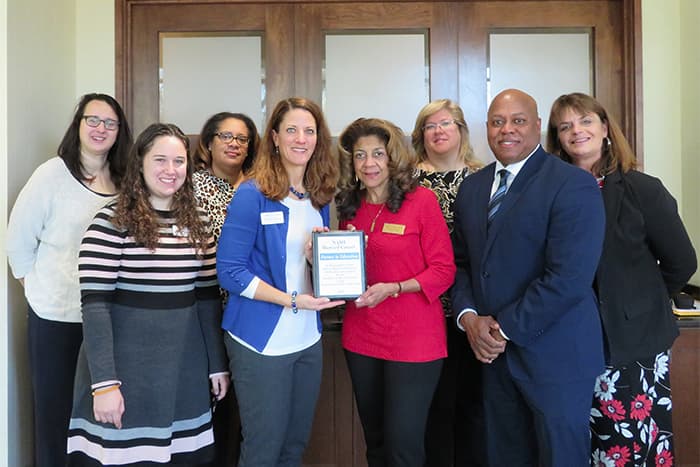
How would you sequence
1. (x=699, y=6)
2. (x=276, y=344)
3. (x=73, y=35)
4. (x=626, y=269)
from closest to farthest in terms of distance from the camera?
(x=276, y=344), (x=626, y=269), (x=699, y=6), (x=73, y=35)

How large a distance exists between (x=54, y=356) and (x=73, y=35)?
73.0 inches

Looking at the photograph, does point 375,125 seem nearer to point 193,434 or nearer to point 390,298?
point 390,298

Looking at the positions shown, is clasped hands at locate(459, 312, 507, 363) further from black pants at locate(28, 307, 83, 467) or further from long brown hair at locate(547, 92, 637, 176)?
black pants at locate(28, 307, 83, 467)

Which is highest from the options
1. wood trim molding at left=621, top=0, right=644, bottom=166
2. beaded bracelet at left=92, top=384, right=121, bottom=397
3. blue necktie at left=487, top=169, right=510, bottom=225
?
wood trim molding at left=621, top=0, right=644, bottom=166

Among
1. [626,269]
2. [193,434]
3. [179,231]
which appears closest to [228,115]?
[179,231]

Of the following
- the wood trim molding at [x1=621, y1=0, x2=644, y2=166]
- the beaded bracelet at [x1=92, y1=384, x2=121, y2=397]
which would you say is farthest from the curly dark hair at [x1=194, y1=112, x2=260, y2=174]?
the wood trim molding at [x1=621, y1=0, x2=644, y2=166]

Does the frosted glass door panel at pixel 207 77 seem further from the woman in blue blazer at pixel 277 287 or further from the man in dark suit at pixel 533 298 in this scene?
the man in dark suit at pixel 533 298

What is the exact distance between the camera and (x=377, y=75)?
118 inches

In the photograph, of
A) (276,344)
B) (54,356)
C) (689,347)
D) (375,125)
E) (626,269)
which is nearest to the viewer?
(276,344)

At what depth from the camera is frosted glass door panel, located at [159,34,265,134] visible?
9.78 feet

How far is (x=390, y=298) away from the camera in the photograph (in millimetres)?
1784

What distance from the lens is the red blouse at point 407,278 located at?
174cm

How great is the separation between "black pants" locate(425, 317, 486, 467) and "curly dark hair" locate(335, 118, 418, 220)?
2.06 ft

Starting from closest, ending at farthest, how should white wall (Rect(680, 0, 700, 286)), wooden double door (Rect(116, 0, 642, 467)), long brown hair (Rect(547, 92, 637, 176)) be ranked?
long brown hair (Rect(547, 92, 637, 176)) < white wall (Rect(680, 0, 700, 286)) < wooden double door (Rect(116, 0, 642, 467))
